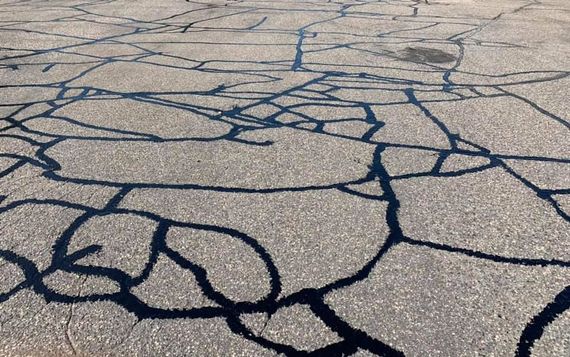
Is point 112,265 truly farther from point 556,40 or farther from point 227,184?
point 556,40

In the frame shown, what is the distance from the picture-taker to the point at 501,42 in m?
8.89

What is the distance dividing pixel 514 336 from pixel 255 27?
8.93 meters

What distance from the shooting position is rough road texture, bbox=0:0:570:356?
2.60 m

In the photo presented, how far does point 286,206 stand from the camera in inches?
145

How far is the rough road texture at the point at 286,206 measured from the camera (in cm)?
260

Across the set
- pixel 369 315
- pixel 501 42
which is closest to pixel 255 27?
pixel 501 42

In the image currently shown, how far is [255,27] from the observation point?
10453 millimetres

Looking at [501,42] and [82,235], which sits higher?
[82,235]

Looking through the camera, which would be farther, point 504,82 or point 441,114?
point 504,82

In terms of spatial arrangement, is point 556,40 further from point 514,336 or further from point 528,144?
point 514,336

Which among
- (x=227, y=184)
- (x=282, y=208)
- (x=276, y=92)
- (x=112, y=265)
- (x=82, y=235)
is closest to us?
(x=112, y=265)

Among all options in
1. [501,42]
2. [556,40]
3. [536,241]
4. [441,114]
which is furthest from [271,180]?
[556,40]

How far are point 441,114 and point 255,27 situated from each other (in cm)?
594

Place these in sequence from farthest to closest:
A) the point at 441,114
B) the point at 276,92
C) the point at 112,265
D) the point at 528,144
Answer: the point at 276,92 < the point at 441,114 < the point at 528,144 < the point at 112,265
